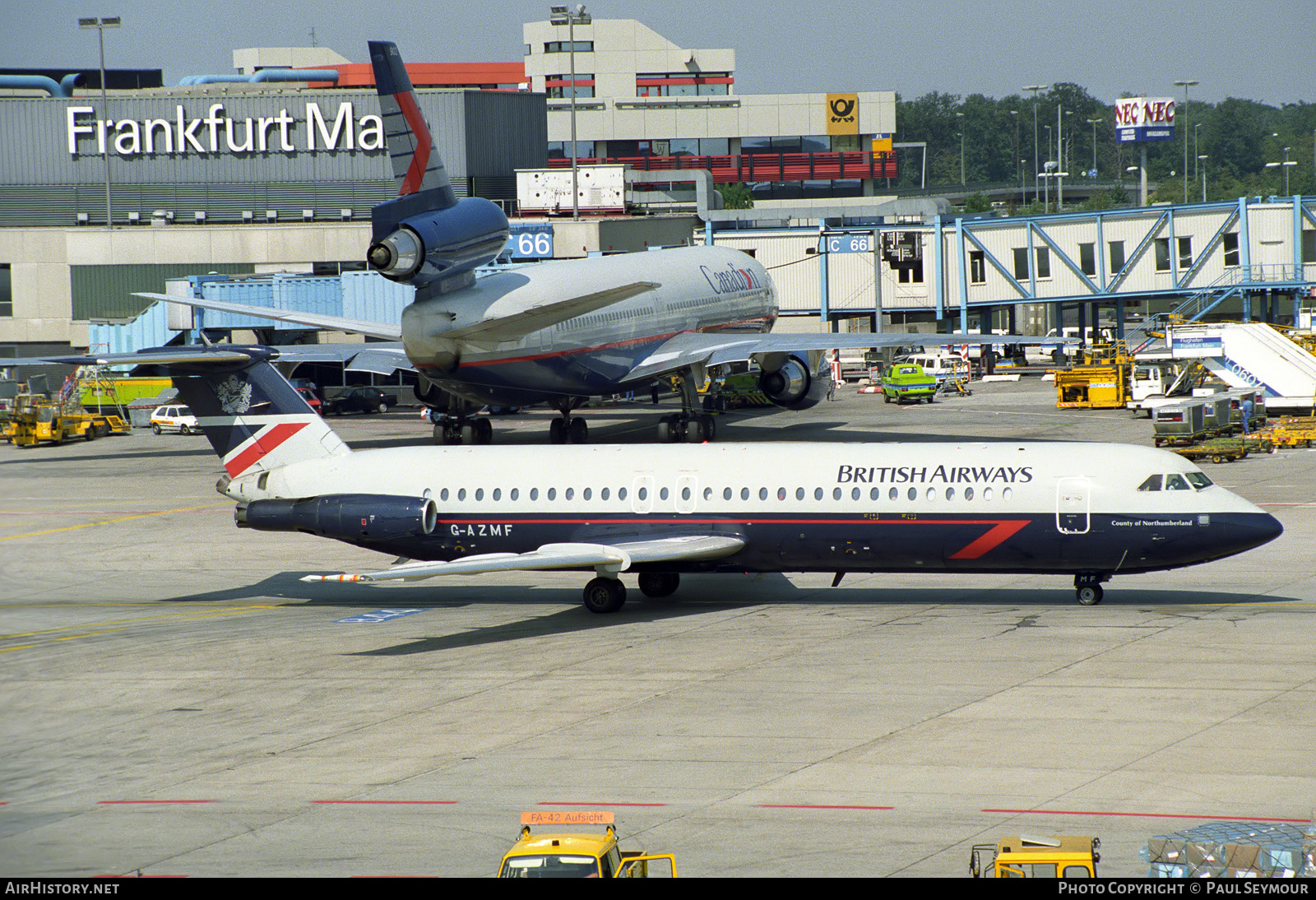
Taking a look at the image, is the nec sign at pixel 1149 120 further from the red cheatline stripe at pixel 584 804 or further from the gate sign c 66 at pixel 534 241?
the red cheatline stripe at pixel 584 804

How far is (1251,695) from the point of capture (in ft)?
75.3

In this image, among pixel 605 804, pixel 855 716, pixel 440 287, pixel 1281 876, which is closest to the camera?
pixel 1281 876

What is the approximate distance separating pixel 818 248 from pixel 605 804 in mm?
92427

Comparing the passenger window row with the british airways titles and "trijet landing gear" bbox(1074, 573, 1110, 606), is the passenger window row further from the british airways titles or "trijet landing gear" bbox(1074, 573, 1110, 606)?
"trijet landing gear" bbox(1074, 573, 1110, 606)

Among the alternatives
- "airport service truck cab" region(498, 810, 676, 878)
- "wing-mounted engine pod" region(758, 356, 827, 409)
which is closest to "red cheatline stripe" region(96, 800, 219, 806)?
"airport service truck cab" region(498, 810, 676, 878)

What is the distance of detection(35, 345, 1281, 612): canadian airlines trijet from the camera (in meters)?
30.9

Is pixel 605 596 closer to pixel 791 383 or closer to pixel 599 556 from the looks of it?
pixel 599 556

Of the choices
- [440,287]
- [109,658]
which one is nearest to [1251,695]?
[109,658]

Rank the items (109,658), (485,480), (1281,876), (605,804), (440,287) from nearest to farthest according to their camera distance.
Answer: (1281,876), (605,804), (109,658), (485,480), (440,287)

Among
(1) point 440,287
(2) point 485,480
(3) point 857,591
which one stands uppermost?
(1) point 440,287

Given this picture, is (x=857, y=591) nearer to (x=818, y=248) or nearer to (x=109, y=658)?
(x=109, y=658)

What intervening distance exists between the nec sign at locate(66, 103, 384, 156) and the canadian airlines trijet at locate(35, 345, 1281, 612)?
77.5 meters

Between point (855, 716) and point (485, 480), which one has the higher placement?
point (485, 480)

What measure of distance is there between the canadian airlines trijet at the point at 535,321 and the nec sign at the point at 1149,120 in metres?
111
